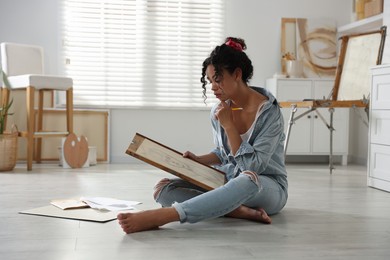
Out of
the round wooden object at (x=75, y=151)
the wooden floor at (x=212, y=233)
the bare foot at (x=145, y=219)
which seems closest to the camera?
the wooden floor at (x=212, y=233)

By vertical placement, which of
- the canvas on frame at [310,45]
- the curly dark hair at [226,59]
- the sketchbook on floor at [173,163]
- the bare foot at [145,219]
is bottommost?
the bare foot at [145,219]

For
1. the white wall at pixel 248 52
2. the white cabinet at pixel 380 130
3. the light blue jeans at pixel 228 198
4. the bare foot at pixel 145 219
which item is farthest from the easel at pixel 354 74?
the bare foot at pixel 145 219

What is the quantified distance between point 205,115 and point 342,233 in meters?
3.22

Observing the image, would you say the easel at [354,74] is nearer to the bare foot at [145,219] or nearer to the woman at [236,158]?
the woman at [236,158]

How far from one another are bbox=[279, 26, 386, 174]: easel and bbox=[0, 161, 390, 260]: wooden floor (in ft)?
3.04

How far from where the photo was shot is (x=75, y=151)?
4367 millimetres

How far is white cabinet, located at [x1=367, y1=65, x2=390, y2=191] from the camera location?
10.5ft

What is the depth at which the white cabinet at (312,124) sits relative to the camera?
4.96 m


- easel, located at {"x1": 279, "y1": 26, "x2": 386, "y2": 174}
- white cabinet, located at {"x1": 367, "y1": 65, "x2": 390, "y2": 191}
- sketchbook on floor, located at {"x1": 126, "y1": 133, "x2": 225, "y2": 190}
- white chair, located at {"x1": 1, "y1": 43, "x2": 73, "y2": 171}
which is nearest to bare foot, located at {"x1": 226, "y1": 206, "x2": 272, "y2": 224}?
sketchbook on floor, located at {"x1": 126, "y1": 133, "x2": 225, "y2": 190}

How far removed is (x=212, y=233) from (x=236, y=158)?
31 cm

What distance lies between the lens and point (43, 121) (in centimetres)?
477

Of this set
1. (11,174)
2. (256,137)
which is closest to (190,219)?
(256,137)

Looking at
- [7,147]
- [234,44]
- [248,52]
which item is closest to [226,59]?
[234,44]

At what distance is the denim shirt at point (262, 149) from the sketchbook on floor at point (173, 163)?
121 millimetres
